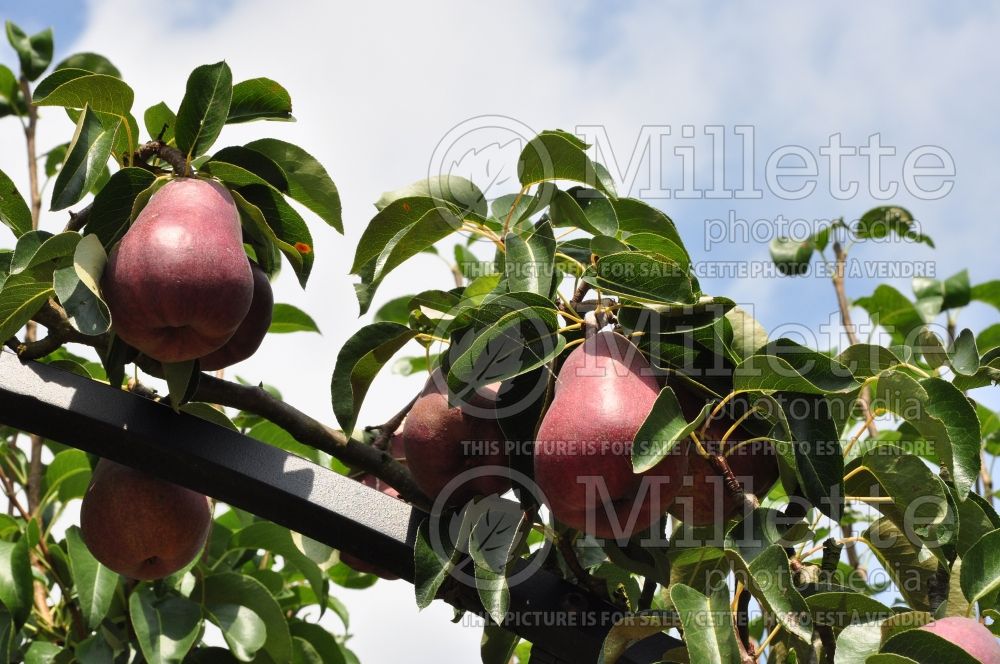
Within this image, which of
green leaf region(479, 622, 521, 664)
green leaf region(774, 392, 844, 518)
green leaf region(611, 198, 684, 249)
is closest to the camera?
green leaf region(774, 392, 844, 518)

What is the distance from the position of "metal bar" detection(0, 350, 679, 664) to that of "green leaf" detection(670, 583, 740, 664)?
15 centimetres

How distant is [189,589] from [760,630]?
3.59 ft

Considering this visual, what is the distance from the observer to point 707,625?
1.17 metres

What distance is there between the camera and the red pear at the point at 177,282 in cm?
123

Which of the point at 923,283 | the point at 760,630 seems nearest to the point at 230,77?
the point at 760,630

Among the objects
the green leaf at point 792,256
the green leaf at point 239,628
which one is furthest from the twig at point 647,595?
the green leaf at point 792,256

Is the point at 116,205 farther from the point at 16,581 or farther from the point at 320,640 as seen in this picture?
the point at 320,640

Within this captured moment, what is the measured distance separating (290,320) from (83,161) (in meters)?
0.85

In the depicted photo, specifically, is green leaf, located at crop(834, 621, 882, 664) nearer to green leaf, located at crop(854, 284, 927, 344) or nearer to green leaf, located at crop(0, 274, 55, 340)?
green leaf, located at crop(0, 274, 55, 340)

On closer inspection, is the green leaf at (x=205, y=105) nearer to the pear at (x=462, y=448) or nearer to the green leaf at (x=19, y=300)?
the green leaf at (x=19, y=300)

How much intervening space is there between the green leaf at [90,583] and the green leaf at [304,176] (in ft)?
2.37

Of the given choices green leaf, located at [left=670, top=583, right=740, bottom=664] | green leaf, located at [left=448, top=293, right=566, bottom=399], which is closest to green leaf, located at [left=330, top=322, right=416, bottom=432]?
green leaf, located at [left=448, top=293, right=566, bottom=399]

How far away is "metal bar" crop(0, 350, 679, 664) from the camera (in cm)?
133

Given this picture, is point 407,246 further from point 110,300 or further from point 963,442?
point 963,442
